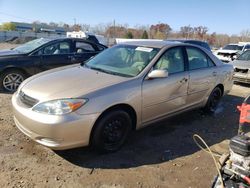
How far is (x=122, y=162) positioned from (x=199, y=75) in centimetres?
235

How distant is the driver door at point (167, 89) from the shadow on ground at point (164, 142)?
0.42 metres

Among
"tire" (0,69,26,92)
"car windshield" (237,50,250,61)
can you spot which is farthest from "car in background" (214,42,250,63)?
"tire" (0,69,26,92)

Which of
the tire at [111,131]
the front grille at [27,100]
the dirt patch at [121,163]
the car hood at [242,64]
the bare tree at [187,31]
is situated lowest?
the dirt patch at [121,163]

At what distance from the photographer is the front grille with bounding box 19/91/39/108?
3293mm

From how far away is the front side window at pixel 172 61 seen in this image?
412cm

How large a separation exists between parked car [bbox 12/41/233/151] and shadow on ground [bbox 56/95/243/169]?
224 millimetres

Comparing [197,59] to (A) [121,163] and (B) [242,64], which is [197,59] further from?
(B) [242,64]

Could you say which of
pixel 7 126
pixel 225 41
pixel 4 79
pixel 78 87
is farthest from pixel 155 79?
pixel 225 41

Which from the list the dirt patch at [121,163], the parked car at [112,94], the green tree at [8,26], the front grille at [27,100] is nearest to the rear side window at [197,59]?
the parked car at [112,94]

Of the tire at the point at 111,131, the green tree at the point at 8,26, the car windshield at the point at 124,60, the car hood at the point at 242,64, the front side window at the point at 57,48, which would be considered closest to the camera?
the tire at the point at 111,131

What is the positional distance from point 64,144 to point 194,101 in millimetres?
2774

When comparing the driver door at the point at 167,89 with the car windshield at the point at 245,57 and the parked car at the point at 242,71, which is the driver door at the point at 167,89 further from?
the car windshield at the point at 245,57

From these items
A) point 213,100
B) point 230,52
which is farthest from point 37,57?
Answer: point 230,52

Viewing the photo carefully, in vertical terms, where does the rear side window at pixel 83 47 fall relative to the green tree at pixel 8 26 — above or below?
below
